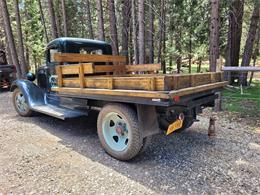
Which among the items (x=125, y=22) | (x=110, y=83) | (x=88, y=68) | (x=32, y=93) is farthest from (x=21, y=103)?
(x=125, y=22)

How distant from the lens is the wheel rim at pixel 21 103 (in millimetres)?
6395

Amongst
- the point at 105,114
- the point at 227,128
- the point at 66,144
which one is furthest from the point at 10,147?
the point at 227,128

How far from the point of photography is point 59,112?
507 cm

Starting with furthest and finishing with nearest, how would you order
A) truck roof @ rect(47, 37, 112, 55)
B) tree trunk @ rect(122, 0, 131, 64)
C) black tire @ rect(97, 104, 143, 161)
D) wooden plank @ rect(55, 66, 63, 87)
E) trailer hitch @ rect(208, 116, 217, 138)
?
tree trunk @ rect(122, 0, 131, 64) → truck roof @ rect(47, 37, 112, 55) → trailer hitch @ rect(208, 116, 217, 138) → wooden plank @ rect(55, 66, 63, 87) → black tire @ rect(97, 104, 143, 161)

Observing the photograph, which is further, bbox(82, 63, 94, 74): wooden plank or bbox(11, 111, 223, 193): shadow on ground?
bbox(82, 63, 94, 74): wooden plank

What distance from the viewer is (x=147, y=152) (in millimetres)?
4113

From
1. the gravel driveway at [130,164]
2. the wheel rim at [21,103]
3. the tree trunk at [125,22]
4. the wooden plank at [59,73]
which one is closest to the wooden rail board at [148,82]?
the wooden plank at [59,73]

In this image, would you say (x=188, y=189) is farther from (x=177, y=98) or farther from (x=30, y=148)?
(x=30, y=148)

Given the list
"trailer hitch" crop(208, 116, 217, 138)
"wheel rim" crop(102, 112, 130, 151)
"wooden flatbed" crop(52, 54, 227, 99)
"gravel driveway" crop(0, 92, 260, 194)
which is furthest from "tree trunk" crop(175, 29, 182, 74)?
"wheel rim" crop(102, 112, 130, 151)

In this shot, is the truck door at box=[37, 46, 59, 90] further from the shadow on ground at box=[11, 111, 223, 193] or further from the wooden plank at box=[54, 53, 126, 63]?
the shadow on ground at box=[11, 111, 223, 193]

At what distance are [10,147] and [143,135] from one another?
2601mm

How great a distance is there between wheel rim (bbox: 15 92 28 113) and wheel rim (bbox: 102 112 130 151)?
331 centimetres

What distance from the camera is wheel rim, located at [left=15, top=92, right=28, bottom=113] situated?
252 inches

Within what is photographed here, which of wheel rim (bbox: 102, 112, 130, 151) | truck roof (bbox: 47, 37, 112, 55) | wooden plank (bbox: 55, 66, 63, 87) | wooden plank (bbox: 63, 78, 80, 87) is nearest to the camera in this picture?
wheel rim (bbox: 102, 112, 130, 151)
